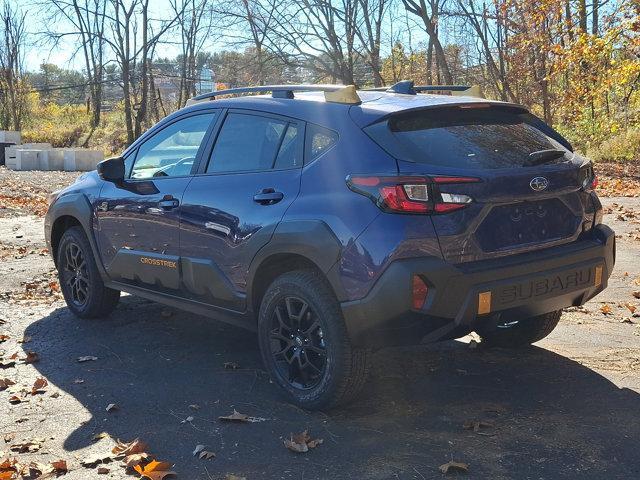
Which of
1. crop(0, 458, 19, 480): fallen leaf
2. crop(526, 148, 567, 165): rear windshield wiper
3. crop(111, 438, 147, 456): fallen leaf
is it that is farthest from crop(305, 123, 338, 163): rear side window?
crop(0, 458, 19, 480): fallen leaf

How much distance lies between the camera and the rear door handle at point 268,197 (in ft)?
13.9

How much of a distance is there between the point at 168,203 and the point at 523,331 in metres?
2.56

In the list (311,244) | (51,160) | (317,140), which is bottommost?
(51,160)

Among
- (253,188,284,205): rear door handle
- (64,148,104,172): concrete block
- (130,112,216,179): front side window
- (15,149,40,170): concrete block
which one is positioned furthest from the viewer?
(64,148,104,172): concrete block

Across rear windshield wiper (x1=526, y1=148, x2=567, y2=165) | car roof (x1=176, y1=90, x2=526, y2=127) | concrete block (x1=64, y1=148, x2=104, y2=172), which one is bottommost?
concrete block (x1=64, y1=148, x2=104, y2=172)

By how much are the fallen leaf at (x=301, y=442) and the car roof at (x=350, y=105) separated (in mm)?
1672

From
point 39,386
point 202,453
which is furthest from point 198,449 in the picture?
point 39,386

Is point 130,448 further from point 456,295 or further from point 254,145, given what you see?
point 254,145

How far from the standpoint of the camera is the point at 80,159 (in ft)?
83.5

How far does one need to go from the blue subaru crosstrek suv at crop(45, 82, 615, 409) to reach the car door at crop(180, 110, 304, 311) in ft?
0.04

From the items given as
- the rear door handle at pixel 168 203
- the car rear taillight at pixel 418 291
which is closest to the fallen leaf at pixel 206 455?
the car rear taillight at pixel 418 291

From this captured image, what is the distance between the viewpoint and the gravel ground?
3531 mm

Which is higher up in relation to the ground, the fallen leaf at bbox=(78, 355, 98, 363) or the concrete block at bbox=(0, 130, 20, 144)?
the concrete block at bbox=(0, 130, 20, 144)

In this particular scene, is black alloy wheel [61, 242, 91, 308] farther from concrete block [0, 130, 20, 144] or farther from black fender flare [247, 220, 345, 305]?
concrete block [0, 130, 20, 144]
